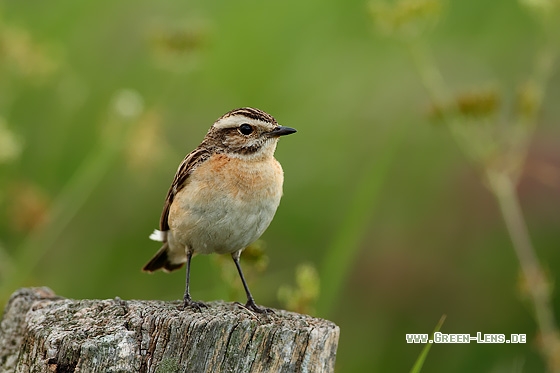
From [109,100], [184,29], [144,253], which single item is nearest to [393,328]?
[144,253]

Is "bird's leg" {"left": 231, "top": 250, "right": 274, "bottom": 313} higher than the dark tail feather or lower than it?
lower

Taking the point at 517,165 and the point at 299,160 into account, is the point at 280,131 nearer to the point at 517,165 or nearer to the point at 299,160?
the point at 517,165

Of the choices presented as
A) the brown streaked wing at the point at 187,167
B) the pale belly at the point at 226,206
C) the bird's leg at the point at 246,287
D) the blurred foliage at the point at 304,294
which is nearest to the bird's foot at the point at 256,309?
the bird's leg at the point at 246,287

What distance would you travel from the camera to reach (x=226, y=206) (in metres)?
5.93

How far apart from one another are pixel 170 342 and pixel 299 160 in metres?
6.89

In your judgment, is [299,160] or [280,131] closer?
[280,131]

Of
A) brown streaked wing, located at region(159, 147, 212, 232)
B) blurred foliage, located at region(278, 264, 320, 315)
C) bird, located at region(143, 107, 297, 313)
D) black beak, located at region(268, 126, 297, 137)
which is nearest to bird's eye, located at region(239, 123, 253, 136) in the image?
bird, located at region(143, 107, 297, 313)

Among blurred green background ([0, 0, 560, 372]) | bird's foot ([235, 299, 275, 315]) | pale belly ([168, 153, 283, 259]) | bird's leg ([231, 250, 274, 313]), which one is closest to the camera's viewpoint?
bird's foot ([235, 299, 275, 315])

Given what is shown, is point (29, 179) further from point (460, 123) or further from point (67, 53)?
point (460, 123)

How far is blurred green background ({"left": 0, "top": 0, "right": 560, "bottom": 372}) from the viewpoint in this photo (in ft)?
27.3

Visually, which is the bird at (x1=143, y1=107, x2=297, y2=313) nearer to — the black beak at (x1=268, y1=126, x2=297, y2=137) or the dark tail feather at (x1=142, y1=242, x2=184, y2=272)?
the black beak at (x1=268, y1=126, x2=297, y2=137)

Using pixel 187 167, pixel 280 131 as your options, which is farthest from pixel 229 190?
pixel 280 131

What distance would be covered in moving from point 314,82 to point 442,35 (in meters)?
1.90

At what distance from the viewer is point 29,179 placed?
32.0ft
